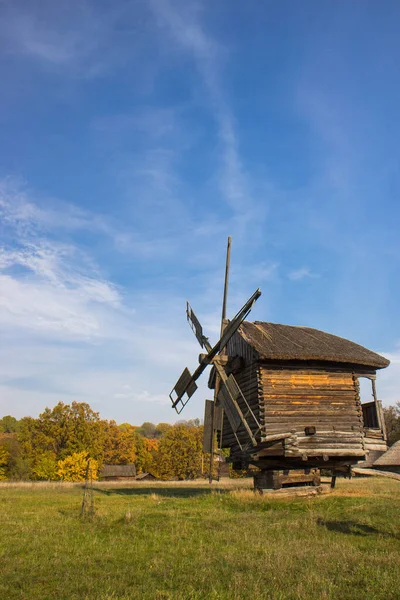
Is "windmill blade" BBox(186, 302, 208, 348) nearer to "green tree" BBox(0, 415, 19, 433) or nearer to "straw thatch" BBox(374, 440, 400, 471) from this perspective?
"straw thatch" BBox(374, 440, 400, 471)

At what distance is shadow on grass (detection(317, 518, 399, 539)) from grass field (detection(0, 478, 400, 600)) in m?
0.03

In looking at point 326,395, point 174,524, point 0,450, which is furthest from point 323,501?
point 0,450

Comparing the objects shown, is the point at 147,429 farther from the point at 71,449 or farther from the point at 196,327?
the point at 196,327

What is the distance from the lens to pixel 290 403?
18078 millimetres

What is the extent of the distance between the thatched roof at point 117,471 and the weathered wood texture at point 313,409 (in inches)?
1724

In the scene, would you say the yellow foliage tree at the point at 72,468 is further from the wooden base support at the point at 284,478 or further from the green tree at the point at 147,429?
the green tree at the point at 147,429

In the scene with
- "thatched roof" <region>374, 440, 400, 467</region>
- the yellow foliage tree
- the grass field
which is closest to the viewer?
the grass field

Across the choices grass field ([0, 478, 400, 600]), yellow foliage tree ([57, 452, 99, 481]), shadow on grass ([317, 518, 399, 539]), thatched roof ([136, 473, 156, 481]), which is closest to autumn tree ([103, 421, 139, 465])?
thatched roof ([136, 473, 156, 481])

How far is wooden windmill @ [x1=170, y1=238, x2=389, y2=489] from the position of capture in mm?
17609

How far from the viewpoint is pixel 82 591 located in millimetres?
6125

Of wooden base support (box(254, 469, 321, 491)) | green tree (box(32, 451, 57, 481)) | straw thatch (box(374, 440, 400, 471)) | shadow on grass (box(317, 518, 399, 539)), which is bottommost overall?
shadow on grass (box(317, 518, 399, 539))

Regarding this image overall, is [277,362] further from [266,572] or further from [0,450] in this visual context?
[0,450]

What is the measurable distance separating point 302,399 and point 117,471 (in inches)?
1805

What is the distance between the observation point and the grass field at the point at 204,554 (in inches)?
242
